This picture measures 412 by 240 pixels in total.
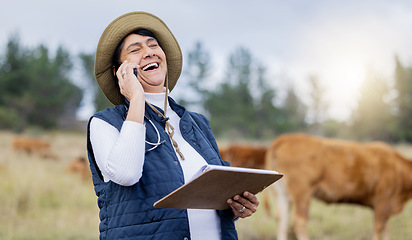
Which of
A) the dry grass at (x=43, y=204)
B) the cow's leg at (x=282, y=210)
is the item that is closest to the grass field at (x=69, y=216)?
the dry grass at (x=43, y=204)

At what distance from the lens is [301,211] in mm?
6691

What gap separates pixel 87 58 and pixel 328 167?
2798 cm

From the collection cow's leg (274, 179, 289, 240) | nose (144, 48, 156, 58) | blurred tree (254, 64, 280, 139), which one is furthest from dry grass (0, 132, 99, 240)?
blurred tree (254, 64, 280, 139)

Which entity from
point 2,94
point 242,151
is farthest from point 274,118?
point 242,151

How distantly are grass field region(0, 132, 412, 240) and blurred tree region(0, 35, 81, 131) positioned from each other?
776 inches

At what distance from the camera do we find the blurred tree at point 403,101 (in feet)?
94.2

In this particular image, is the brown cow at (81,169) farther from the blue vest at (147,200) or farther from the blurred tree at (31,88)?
the blurred tree at (31,88)

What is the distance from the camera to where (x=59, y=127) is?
32031 millimetres

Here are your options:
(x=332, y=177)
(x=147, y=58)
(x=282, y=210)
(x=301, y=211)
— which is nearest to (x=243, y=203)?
(x=147, y=58)

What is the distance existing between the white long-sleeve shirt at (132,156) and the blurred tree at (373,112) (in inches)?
1197

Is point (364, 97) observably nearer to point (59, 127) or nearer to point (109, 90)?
point (59, 127)

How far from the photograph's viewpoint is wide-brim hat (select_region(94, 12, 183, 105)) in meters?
1.96

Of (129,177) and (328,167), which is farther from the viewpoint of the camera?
(328,167)

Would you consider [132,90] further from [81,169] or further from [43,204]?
[81,169]
